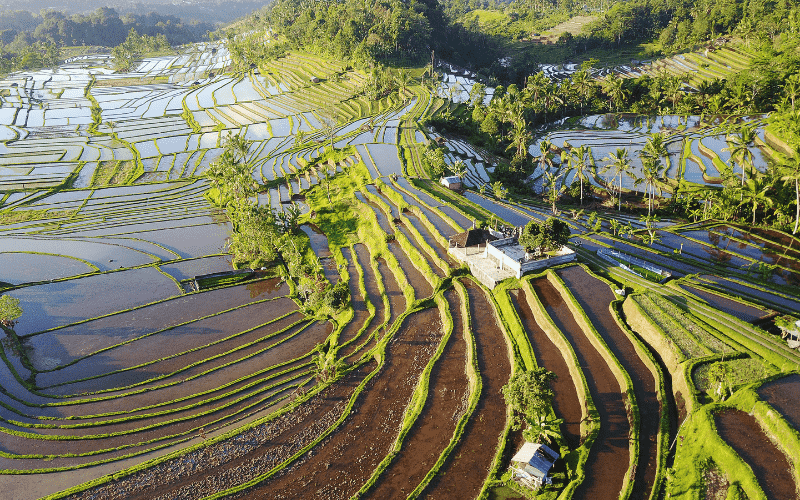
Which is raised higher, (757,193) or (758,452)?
(757,193)

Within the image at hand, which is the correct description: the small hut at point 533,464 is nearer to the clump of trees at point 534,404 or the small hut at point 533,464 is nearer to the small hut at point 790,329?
the clump of trees at point 534,404

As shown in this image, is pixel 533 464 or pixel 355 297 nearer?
pixel 533 464

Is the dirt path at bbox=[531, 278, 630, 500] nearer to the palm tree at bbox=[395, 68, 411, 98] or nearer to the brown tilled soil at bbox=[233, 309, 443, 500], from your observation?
the brown tilled soil at bbox=[233, 309, 443, 500]

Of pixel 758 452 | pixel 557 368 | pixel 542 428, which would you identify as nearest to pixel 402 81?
pixel 557 368

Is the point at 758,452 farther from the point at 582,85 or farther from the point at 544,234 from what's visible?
the point at 582,85

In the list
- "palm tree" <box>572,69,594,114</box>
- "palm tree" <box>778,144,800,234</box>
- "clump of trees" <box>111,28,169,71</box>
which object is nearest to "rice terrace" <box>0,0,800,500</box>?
"palm tree" <box>778,144,800,234</box>

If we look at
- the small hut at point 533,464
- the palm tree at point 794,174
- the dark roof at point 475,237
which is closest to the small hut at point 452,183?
the dark roof at point 475,237
